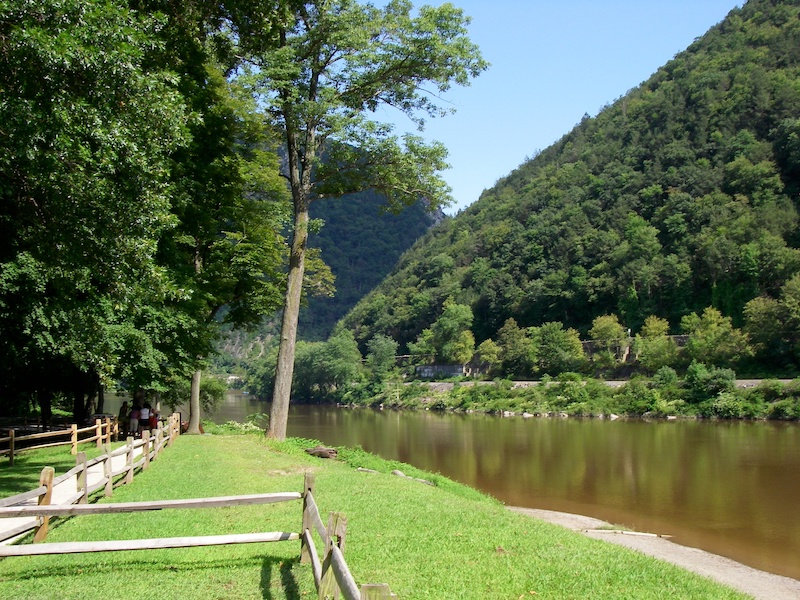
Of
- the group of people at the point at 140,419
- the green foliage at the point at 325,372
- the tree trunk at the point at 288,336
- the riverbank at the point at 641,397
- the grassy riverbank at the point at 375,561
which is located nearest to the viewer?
the grassy riverbank at the point at 375,561

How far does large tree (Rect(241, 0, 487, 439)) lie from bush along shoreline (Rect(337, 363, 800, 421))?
43506 mm

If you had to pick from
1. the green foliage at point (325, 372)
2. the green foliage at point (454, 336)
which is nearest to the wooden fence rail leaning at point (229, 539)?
the green foliage at point (325, 372)

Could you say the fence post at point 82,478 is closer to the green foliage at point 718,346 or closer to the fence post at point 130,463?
the fence post at point 130,463

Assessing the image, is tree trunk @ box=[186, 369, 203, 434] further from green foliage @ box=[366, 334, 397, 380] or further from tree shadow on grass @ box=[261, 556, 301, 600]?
green foliage @ box=[366, 334, 397, 380]

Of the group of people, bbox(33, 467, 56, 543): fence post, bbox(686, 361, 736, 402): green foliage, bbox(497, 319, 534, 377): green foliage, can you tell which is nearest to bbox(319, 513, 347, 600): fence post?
bbox(33, 467, 56, 543): fence post

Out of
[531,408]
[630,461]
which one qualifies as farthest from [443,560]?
[531,408]

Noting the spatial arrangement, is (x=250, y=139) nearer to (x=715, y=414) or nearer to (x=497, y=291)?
Answer: (x=715, y=414)

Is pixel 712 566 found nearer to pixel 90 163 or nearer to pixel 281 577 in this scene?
pixel 281 577

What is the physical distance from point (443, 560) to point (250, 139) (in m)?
18.8

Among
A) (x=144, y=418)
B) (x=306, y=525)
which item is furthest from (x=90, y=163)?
(x=144, y=418)

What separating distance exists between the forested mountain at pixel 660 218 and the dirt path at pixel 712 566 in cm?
5569

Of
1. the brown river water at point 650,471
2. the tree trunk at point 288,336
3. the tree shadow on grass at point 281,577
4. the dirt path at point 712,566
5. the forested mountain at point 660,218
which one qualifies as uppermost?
the forested mountain at point 660,218

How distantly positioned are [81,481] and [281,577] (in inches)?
199

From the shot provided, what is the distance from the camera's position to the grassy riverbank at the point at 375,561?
6.58 m
